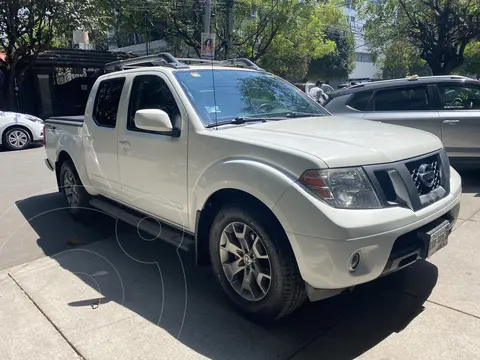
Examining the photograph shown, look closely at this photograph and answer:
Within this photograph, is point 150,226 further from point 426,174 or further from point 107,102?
point 426,174

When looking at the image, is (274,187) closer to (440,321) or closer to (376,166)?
(376,166)

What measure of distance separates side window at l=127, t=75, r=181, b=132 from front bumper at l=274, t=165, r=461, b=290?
4.67 feet

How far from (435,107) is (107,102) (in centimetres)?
489

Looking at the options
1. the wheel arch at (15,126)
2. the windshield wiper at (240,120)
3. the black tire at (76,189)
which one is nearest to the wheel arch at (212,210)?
the windshield wiper at (240,120)

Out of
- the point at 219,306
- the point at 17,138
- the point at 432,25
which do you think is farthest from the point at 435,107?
the point at 432,25

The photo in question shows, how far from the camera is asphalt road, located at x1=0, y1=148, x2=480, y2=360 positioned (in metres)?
2.80

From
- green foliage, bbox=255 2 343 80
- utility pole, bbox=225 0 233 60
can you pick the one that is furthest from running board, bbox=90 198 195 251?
green foliage, bbox=255 2 343 80

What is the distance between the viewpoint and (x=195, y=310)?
130 inches

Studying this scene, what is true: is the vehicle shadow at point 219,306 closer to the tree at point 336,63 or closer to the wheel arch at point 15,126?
the wheel arch at point 15,126

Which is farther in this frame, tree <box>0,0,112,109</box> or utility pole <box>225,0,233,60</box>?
utility pole <box>225,0,233,60</box>

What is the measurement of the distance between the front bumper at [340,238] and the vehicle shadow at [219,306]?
0.49m

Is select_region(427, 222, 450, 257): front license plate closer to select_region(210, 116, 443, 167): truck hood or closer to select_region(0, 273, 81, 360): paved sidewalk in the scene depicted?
select_region(210, 116, 443, 167): truck hood

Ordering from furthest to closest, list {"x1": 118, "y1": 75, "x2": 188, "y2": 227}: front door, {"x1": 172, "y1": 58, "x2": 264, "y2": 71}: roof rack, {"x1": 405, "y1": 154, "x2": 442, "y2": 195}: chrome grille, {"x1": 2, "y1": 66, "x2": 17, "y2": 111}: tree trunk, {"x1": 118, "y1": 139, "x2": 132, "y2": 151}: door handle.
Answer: {"x1": 2, "y1": 66, "x2": 17, "y2": 111}: tree trunk → {"x1": 172, "y1": 58, "x2": 264, "y2": 71}: roof rack → {"x1": 118, "y1": 139, "x2": 132, "y2": 151}: door handle → {"x1": 118, "y1": 75, "x2": 188, "y2": 227}: front door → {"x1": 405, "y1": 154, "x2": 442, "y2": 195}: chrome grille

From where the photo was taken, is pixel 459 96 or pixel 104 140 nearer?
pixel 104 140
